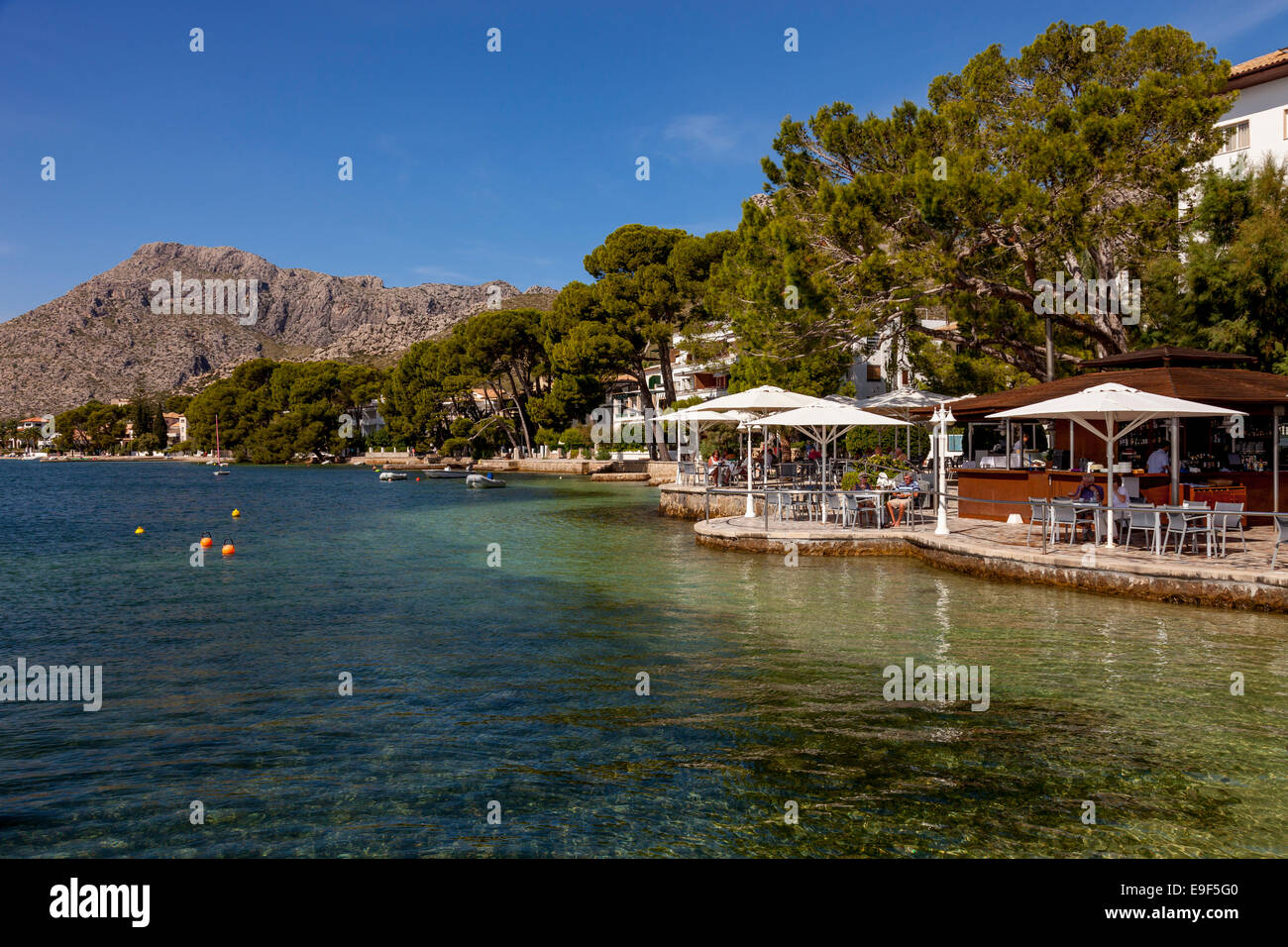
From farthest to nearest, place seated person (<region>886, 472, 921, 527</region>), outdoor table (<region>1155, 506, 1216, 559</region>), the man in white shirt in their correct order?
1. seated person (<region>886, 472, 921, 527</region>)
2. the man in white shirt
3. outdoor table (<region>1155, 506, 1216, 559</region>)

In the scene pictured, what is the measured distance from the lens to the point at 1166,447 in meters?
17.3

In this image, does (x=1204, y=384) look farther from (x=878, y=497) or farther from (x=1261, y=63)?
(x=1261, y=63)

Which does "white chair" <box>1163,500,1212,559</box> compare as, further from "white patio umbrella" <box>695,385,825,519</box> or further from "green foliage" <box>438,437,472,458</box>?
"green foliage" <box>438,437,472,458</box>

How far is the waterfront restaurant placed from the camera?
15.3 meters

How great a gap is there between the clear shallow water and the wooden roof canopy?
4.76 meters

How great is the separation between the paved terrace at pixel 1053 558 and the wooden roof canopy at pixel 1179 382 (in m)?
2.49

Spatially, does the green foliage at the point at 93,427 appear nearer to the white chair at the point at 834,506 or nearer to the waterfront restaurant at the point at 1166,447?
the white chair at the point at 834,506

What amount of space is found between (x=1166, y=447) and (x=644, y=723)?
14.8 meters

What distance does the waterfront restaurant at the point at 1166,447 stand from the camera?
15273mm

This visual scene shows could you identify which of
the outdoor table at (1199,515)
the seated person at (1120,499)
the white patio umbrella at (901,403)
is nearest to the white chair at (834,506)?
the white patio umbrella at (901,403)

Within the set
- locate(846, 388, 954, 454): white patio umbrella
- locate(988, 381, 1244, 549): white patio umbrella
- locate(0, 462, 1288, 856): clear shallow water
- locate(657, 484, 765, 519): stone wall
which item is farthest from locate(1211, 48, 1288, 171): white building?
locate(0, 462, 1288, 856): clear shallow water

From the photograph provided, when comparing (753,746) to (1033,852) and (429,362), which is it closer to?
(1033,852)

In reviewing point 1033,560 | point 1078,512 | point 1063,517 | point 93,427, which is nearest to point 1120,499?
point 1078,512
